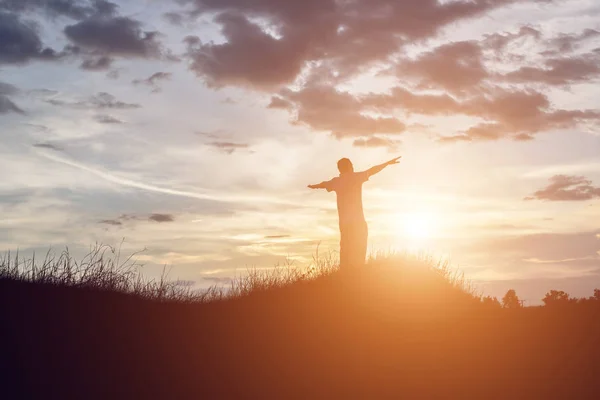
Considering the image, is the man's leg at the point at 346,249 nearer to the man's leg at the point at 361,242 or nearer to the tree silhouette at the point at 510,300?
the man's leg at the point at 361,242

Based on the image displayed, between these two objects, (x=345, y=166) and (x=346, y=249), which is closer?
(x=346, y=249)

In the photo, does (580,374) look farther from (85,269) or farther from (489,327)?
(85,269)

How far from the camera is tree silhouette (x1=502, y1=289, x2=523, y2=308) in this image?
60.9ft

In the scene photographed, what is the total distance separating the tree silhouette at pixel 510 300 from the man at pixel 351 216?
13.5ft

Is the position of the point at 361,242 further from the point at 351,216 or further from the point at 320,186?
the point at 320,186

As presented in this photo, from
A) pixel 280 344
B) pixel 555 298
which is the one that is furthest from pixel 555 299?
pixel 280 344

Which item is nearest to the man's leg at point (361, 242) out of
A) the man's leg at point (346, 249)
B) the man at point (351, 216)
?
the man at point (351, 216)

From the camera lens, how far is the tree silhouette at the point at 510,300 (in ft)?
60.9

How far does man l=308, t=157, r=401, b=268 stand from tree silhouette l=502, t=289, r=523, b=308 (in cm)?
411

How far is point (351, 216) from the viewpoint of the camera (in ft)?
63.9

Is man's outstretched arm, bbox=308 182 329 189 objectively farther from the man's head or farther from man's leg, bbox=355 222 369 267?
man's leg, bbox=355 222 369 267

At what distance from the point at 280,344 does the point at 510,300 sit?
771 cm

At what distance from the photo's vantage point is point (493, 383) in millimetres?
12906

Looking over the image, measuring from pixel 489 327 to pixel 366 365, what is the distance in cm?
314
